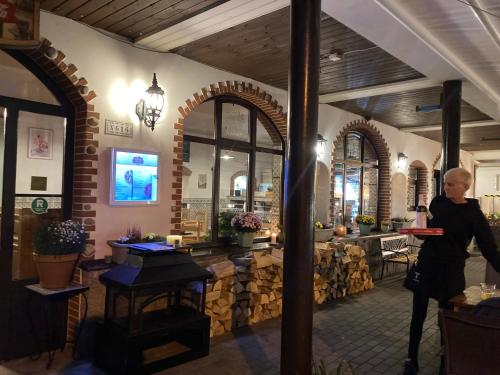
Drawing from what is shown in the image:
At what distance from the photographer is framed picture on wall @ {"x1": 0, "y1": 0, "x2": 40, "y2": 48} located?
328 cm

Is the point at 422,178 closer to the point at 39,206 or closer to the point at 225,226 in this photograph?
the point at 225,226

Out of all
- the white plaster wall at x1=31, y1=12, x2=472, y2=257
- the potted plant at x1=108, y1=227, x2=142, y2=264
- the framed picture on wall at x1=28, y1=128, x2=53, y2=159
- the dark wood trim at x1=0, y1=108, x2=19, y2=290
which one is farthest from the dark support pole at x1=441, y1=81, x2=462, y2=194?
the dark wood trim at x1=0, y1=108, x2=19, y2=290

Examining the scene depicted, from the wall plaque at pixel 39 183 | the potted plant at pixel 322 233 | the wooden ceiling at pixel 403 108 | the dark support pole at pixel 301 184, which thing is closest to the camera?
the dark support pole at pixel 301 184

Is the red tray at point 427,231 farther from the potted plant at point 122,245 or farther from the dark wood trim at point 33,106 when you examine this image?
the dark wood trim at point 33,106

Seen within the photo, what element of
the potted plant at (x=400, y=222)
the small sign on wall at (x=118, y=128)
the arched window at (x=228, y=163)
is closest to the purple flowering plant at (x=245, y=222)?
the arched window at (x=228, y=163)

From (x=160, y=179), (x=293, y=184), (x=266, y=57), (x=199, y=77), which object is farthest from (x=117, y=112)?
(x=293, y=184)

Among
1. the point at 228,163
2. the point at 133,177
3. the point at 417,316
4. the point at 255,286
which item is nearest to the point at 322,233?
the point at 228,163

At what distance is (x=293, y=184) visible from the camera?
2822 mm

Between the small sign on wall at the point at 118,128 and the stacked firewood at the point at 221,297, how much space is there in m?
1.75

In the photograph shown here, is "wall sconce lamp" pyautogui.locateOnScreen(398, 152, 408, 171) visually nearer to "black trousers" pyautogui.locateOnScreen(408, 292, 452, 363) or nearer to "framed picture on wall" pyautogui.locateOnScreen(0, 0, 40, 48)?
"black trousers" pyautogui.locateOnScreen(408, 292, 452, 363)

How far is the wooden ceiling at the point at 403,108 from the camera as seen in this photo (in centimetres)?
678

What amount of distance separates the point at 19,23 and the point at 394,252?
698cm

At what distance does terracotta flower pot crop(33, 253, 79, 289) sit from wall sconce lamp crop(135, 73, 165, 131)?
5.52 feet

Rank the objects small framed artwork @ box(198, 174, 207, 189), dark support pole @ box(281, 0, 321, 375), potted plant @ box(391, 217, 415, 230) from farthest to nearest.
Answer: potted plant @ box(391, 217, 415, 230) < small framed artwork @ box(198, 174, 207, 189) < dark support pole @ box(281, 0, 321, 375)
